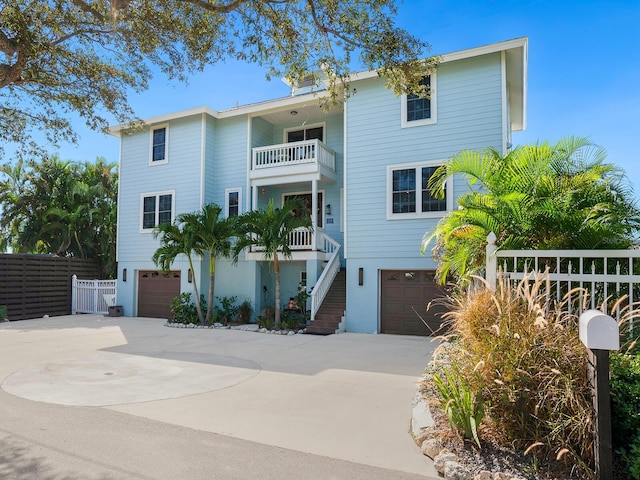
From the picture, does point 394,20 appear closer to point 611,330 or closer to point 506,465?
point 611,330

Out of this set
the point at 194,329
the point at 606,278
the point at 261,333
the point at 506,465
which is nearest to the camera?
the point at 506,465

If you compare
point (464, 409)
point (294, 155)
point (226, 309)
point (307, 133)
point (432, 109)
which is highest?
point (307, 133)

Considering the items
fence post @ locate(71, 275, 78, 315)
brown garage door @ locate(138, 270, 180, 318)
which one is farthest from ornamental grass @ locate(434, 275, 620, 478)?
fence post @ locate(71, 275, 78, 315)

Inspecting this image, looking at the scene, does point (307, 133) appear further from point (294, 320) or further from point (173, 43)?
point (173, 43)

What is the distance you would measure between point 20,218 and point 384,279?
17214 millimetres

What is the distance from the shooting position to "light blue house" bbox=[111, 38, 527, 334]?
465 inches

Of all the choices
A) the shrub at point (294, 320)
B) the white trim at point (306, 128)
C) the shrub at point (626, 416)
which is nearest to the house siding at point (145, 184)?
the white trim at point (306, 128)

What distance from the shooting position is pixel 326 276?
44.2ft

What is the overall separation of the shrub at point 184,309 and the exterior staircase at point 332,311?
13.9 feet

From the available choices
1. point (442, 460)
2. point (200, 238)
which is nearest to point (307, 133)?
point (200, 238)

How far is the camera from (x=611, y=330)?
3.16m

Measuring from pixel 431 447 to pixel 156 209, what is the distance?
584 inches

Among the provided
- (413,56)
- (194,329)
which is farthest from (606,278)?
(194,329)

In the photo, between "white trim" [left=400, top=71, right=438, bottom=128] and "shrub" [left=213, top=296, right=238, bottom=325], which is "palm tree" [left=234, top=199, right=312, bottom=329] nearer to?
"shrub" [left=213, top=296, right=238, bottom=325]
